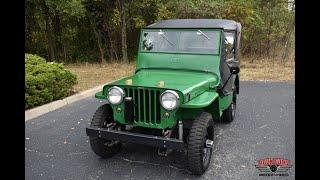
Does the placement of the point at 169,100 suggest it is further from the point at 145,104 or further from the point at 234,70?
the point at 234,70

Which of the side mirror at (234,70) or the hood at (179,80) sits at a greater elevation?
the side mirror at (234,70)

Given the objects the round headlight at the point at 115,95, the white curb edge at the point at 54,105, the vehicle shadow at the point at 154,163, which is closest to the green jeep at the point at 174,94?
the round headlight at the point at 115,95

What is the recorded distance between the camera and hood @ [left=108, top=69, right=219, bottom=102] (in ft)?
15.3

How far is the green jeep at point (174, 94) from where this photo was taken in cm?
442

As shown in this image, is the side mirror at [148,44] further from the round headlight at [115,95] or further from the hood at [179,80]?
the round headlight at [115,95]

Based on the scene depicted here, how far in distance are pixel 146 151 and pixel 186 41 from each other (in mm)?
1737

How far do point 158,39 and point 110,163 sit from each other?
205 centimetres

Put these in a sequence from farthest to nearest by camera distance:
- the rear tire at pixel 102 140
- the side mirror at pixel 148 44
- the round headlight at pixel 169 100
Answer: the side mirror at pixel 148 44, the rear tire at pixel 102 140, the round headlight at pixel 169 100

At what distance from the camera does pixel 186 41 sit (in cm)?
569

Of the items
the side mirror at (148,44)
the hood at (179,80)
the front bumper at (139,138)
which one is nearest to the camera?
the front bumper at (139,138)

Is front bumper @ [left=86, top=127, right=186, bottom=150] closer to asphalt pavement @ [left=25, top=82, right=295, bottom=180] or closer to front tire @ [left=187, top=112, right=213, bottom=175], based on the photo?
front tire @ [left=187, top=112, right=213, bottom=175]

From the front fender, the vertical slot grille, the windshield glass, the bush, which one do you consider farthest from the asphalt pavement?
the windshield glass

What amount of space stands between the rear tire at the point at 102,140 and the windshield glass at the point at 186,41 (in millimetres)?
1360
